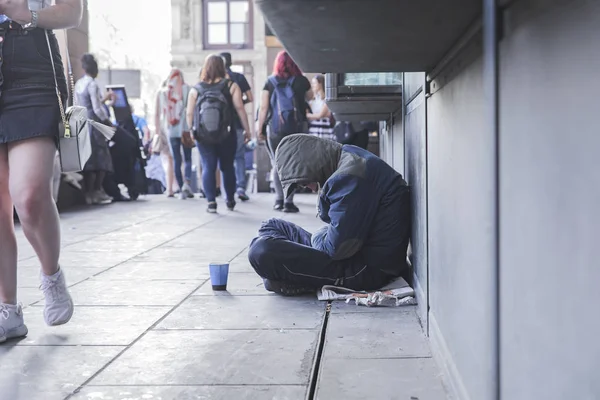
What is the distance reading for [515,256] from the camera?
1.66 meters

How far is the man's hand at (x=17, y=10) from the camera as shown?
3.16 meters

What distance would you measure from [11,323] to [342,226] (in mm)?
1696

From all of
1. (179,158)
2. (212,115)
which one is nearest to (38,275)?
(212,115)

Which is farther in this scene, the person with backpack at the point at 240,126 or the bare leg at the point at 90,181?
the bare leg at the point at 90,181

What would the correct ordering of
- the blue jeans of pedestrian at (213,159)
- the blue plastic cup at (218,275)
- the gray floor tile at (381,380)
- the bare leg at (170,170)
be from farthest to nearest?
the bare leg at (170,170)
the blue jeans of pedestrian at (213,159)
the blue plastic cup at (218,275)
the gray floor tile at (381,380)

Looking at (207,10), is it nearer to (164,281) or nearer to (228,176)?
(228,176)

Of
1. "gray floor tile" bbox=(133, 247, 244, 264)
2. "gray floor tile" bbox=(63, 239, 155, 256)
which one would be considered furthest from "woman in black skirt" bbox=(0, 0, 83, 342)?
"gray floor tile" bbox=(63, 239, 155, 256)

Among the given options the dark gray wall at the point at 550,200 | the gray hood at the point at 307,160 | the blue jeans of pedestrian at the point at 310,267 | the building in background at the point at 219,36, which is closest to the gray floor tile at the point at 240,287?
the blue jeans of pedestrian at the point at 310,267

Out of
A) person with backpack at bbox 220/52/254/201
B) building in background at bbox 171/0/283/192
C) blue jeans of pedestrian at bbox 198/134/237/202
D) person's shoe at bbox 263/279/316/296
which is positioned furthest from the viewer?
building in background at bbox 171/0/283/192

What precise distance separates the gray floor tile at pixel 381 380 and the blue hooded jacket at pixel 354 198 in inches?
47.3

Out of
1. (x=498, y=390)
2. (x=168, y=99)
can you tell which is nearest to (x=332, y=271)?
(x=498, y=390)

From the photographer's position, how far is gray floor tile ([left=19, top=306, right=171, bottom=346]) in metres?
3.35

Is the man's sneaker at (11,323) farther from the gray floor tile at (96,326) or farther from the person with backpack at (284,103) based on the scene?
the person with backpack at (284,103)

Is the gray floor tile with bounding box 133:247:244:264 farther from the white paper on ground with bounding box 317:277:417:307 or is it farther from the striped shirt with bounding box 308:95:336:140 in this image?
the striped shirt with bounding box 308:95:336:140
